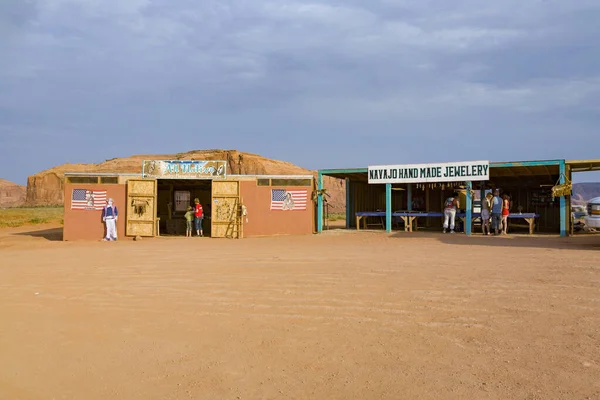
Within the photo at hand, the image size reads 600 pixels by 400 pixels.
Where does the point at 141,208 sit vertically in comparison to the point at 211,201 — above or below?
below

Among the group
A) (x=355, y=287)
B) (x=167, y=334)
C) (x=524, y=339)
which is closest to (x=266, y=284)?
(x=355, y=287)

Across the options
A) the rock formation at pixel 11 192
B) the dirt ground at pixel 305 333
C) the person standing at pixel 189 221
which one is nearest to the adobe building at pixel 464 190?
the person standing at pixel 189 221

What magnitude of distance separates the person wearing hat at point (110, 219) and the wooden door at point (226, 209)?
3.36 metres

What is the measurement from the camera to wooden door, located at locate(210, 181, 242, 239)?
18953mm

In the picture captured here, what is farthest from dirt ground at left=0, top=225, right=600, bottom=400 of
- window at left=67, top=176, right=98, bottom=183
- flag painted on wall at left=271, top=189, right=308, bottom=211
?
flag painted on wall at left=271, top=189, right=308, bottom=211

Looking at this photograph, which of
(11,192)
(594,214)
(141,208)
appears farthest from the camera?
(11,192)

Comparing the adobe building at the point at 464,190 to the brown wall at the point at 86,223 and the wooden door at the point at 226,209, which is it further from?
the brown wall at the point at 86,223

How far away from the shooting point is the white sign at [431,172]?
18.8 metres

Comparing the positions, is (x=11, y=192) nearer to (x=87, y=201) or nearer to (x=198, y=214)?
(x=87, y=201)

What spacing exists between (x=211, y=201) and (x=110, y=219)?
358 cm

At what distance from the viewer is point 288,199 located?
19.6m

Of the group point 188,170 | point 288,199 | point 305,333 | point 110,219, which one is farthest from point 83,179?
point 305,333

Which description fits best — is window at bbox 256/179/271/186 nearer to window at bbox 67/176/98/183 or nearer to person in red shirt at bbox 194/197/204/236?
person in red shirt at bbox 194/197/204/236

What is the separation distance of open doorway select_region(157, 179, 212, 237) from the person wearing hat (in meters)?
4.54
